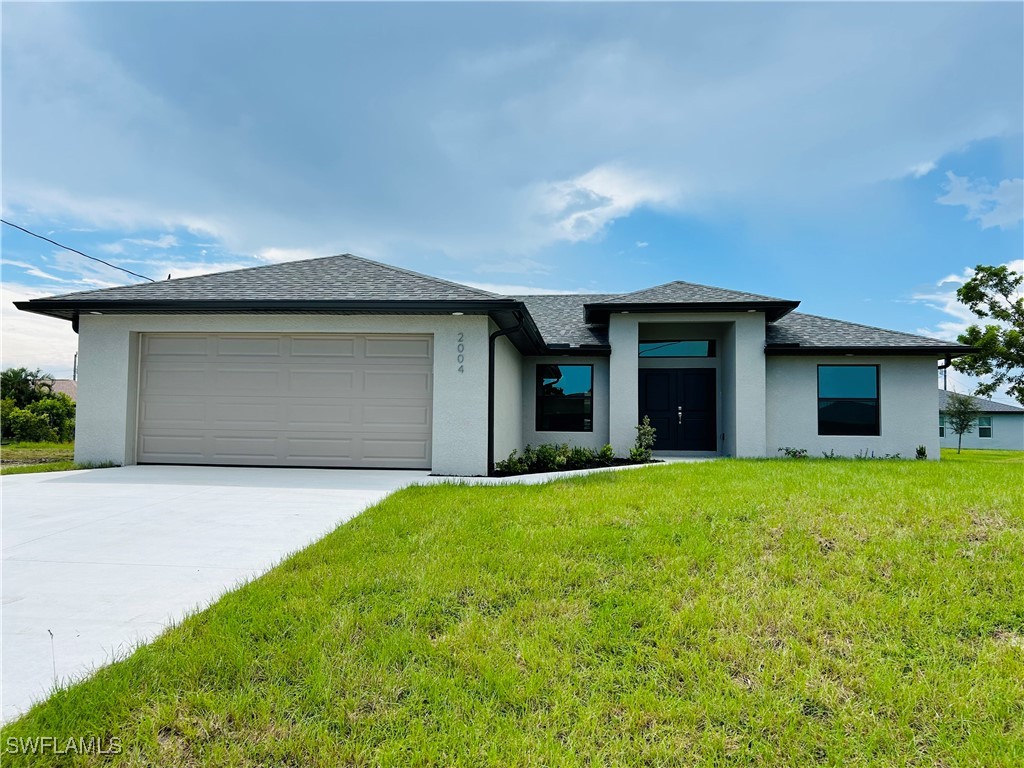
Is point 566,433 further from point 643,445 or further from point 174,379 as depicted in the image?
point 174,379

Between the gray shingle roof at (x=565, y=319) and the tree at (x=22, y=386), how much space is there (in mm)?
21332

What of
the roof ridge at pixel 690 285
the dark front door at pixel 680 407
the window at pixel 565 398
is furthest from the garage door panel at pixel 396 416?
the dark front door at pixel 680 407

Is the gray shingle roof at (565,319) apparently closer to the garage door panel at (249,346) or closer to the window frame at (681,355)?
the window frame at (681,355)

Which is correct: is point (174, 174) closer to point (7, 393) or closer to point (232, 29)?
point (232, 29)

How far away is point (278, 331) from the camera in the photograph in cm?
958

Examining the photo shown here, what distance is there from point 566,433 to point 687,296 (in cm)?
459

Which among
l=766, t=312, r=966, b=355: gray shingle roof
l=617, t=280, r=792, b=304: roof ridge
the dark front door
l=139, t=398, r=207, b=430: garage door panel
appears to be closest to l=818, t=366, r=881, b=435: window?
l=766, t=312, r=966, b=355: gray shingle roof

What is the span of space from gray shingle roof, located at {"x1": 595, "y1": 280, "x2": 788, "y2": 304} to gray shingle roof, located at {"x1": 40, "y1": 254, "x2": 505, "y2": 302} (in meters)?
4.92

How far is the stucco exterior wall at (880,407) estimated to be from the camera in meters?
12.6

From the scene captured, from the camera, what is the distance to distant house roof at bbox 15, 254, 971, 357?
8.89 metres

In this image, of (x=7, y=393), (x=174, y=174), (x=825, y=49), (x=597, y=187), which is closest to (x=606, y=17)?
(x=825, y=49)

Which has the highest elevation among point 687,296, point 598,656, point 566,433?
point 687,296

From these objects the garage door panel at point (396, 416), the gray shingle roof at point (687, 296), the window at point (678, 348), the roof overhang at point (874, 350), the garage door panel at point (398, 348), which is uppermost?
the gray shingle roof at point (687, 296)

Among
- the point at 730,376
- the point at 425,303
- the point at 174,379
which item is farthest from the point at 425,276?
the point at 730,376
